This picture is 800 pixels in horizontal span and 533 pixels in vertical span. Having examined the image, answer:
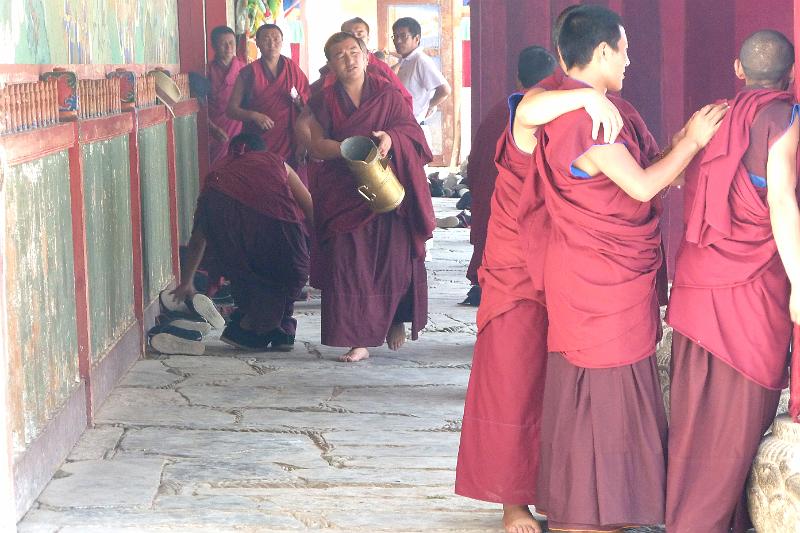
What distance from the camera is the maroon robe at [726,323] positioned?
3445 millimetres

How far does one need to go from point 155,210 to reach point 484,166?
1.93 m

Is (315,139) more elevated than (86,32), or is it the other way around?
(86,32)

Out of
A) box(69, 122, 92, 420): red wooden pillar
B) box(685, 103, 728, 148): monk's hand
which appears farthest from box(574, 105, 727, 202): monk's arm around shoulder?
box(69, 122, 92, 420): red wooden pillar

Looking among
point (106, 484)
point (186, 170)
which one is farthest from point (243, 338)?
point (186, 170)

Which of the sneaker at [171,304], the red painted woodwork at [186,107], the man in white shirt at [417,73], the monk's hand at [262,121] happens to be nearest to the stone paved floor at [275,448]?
the sneaker at [171,304]

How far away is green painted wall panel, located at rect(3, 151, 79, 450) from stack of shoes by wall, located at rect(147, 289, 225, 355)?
161 cm

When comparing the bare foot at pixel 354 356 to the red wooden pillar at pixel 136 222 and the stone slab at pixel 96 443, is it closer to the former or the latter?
the red wooden pillar at pixel 136 222

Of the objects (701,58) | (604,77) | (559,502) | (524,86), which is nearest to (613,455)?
(559,502)

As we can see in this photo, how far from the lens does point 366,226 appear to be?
20.5 ft

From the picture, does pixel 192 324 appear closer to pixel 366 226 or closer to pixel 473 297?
pixel 366 226

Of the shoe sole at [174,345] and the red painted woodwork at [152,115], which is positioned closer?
the shoe sole at [174,345]

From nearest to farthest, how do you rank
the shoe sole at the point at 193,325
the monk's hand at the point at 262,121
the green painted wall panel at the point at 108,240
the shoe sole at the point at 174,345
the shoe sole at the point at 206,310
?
1. the green painted wall panel at the point at 108,240
2. the shoe sole at the point at 174,345
3. the shoe sole at the point at 193,325
4. the shoe sole at the point at 206,310
5. the monk's hand at the point at 262,121

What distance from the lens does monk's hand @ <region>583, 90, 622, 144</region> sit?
3.48 meters

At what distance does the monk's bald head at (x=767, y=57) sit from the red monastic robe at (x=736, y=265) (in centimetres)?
8
